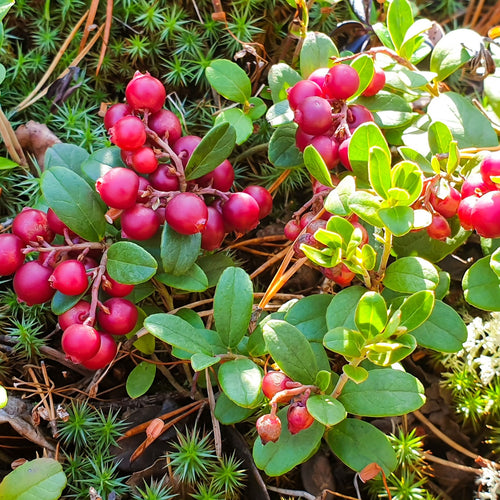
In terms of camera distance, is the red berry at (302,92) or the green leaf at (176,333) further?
the red berry at (302,92)

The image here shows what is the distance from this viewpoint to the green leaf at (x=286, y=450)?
175 centimetres

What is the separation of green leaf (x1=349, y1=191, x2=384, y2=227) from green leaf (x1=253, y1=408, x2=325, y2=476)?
0.64 metres

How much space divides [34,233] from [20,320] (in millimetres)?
541

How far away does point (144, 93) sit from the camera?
6.40 feet

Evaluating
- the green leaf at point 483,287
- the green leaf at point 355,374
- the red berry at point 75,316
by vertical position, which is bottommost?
the red berry at point 75,316

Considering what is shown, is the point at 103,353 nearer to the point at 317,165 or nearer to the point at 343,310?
the point at 343,310

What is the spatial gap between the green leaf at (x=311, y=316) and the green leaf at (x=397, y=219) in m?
0.43

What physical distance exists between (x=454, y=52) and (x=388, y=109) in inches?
14.1

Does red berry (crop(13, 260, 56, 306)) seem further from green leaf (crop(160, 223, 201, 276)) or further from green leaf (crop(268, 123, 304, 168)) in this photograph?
green leaf (crop(268, 123, 304, 168))

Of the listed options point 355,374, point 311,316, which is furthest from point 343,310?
point 355,374

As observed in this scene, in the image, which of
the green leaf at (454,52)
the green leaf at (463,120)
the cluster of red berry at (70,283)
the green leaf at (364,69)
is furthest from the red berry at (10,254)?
the green leaf at (454,52)

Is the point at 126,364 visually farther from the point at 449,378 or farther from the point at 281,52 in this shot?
the point at 281,52

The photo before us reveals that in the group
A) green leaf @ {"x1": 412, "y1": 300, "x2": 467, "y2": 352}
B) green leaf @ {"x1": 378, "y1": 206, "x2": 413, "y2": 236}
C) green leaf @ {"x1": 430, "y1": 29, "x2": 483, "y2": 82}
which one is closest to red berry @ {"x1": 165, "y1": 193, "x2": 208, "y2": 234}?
green leaf @ {"x1": 378, "y1": 206, "x2": 413, "y2": 236}

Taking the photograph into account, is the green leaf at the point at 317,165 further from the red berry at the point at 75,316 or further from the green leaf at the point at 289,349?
the red berry at the point at 75,316
